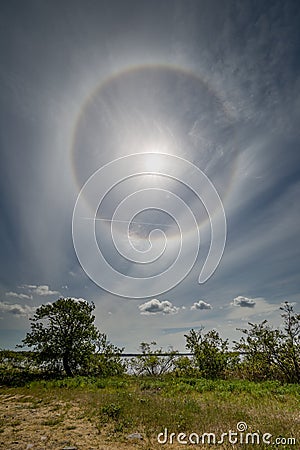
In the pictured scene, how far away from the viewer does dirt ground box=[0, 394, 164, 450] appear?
5801 mm

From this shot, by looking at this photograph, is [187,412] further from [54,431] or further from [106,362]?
[106,362]

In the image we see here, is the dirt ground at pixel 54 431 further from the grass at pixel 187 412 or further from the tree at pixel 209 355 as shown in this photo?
the tree at pixel 209 355

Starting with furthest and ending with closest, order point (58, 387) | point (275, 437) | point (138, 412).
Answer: point (58, 387), point (138, 412), point (275, 437)

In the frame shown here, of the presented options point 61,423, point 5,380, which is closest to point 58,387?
point 5,380

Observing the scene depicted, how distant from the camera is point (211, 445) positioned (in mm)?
5641

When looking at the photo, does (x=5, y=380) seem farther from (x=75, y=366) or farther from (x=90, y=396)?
(x=90, y=396)

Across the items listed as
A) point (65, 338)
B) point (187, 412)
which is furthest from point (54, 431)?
point (65, 338)

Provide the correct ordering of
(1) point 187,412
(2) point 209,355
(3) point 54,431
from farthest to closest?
(2) point 209,355 < (1) point 187,412 < (3) point 54,431

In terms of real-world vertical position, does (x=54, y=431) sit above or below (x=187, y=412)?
below

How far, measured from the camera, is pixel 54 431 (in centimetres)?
A: 693

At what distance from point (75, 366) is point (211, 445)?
55.4 feet

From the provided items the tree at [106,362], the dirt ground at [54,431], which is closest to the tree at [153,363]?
the tree at [106,362]

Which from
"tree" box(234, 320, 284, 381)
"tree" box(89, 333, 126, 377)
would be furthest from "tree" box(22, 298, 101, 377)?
"tree" box(234, 320, 284, 381)

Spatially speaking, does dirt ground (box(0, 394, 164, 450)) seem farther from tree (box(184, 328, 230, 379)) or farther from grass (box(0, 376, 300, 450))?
tree (box(184, 328, 230, 379))
